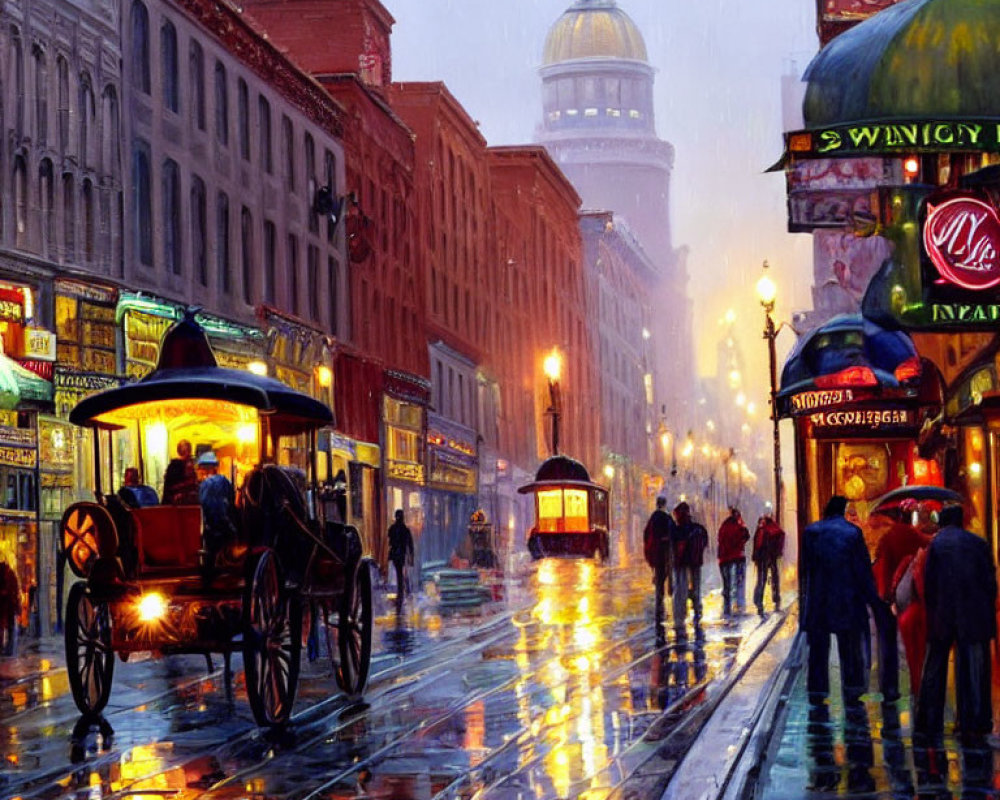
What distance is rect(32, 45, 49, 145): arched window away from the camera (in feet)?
117

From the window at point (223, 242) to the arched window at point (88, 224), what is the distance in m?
8.35

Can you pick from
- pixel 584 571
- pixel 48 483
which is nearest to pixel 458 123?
pixel 584 571

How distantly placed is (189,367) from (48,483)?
1788 cm

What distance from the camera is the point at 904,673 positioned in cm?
2194

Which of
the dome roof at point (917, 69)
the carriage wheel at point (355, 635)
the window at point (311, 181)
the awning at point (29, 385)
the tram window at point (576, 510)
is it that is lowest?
the carriage wheel at point (355, 635)

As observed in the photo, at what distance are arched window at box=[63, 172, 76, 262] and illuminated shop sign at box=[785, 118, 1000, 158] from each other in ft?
69.1

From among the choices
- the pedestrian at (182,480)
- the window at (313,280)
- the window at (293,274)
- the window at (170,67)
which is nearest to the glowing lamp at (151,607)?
the pedestrian at (182,480)

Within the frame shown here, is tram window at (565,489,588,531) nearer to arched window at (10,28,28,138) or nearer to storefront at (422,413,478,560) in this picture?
storefront at (422,413,478,560)

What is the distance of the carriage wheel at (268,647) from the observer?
1603cm

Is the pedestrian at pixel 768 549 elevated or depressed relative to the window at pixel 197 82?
depressed

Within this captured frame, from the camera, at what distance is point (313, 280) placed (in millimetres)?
55875

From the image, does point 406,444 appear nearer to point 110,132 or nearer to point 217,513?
point 110,132

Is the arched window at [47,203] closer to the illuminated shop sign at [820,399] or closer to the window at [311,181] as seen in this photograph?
the illuminated shop sign at [820,399]

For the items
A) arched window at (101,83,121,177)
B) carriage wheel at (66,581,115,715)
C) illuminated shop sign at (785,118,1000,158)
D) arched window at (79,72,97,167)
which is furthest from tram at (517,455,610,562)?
carriage wheel at (66,581,115,715)
